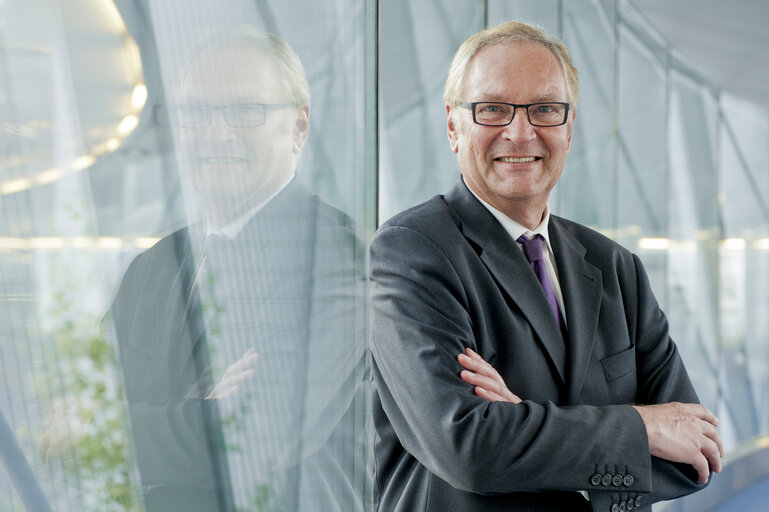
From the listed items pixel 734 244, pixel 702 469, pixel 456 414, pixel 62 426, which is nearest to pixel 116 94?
pixel 62 426

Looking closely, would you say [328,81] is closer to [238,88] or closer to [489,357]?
[238,88]

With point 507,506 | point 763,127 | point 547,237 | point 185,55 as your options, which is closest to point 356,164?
point 547,237

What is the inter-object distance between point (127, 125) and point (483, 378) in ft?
3.19

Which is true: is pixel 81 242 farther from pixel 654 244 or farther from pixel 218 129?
pixel 654 244

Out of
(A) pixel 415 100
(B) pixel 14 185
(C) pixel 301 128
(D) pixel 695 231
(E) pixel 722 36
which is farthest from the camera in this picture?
(D) pixel 695 231

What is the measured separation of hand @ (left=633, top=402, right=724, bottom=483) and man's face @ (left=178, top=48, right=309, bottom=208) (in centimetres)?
106

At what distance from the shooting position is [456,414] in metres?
1.72

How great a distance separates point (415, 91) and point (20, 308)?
335cm

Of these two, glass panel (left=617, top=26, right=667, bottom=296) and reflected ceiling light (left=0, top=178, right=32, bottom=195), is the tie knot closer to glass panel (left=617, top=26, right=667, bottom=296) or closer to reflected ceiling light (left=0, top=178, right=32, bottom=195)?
reflected ceiling light (left=0, top=178, right=32, bottom=195)

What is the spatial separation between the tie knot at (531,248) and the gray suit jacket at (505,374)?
0.08m

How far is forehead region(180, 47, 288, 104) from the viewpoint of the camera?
4.85 feet

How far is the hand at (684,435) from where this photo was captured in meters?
1.87

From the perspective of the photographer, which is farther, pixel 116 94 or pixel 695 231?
pixel 695 231

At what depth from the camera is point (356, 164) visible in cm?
217
